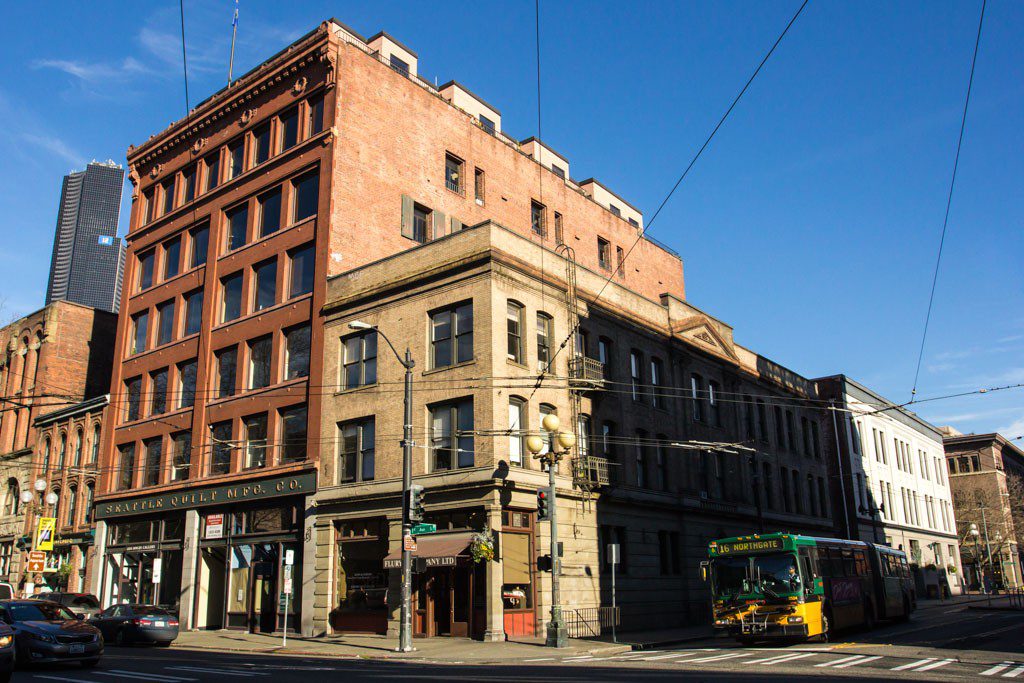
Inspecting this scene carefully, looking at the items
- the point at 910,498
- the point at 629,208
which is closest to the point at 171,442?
the point at 629,208

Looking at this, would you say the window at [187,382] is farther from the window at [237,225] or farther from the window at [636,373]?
the window at [636,373]

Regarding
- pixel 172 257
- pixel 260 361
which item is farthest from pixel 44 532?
pixel 172 257

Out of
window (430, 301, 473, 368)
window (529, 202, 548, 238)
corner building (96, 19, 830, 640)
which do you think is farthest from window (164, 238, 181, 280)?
window (430, 301, 473, 368)

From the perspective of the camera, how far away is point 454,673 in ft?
55.3

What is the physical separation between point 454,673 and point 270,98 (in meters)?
32.1

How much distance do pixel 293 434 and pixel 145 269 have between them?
18674 mm

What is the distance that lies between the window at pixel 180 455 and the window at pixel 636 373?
2105 centimetres

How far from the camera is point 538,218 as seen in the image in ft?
152

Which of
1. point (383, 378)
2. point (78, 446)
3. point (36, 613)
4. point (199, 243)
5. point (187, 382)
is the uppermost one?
point (199, 243)

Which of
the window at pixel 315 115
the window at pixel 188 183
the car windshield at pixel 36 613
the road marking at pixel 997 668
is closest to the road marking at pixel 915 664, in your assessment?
the road marking at pixel 997 668

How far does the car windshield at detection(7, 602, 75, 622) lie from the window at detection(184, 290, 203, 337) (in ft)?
77.8

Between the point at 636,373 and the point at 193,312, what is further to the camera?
the point at 193,312

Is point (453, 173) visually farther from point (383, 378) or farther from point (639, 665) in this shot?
point (639, 665)

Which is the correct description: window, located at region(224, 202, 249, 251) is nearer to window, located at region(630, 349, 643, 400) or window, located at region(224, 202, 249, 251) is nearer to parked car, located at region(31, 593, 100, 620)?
parked car, located at region(31, 593, 100, 620)
